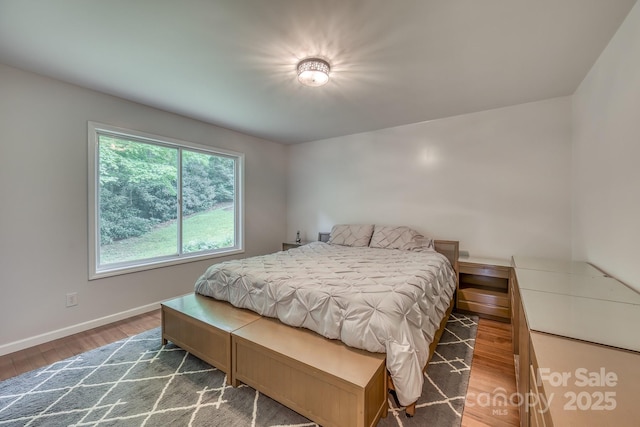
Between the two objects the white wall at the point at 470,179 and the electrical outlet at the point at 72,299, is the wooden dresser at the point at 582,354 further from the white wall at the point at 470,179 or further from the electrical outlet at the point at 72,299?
the electrical outlet at the point at 72,299

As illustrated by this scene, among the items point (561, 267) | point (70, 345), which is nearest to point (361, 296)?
point (561, 267)

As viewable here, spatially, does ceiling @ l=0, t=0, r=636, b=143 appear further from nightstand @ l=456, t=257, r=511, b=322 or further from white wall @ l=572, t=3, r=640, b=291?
nightstand @ l=456, t=257, r=511, b=322

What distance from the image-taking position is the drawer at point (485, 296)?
8.96ft

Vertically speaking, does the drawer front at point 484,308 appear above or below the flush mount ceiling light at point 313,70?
below

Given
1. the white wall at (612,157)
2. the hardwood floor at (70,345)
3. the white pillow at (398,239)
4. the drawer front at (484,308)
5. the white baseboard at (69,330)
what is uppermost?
the white wall at (612,157)

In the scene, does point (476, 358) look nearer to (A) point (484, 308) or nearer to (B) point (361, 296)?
(A) point (484, 308)

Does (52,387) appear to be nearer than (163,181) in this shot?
Yes

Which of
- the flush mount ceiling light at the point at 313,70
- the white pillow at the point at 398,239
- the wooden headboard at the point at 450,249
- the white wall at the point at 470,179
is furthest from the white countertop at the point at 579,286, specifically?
the flush mount ceiling light at the point at 313,70

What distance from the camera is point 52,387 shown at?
5.74ft

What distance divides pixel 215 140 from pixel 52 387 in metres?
2.95

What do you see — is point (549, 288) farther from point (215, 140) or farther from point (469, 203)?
point (215, 140)

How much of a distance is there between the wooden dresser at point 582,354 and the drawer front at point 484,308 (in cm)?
124

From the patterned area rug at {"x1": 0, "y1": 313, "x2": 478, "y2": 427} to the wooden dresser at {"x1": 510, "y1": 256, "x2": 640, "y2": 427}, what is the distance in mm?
765

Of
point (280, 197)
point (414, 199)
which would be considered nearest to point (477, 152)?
point (414, 199)
